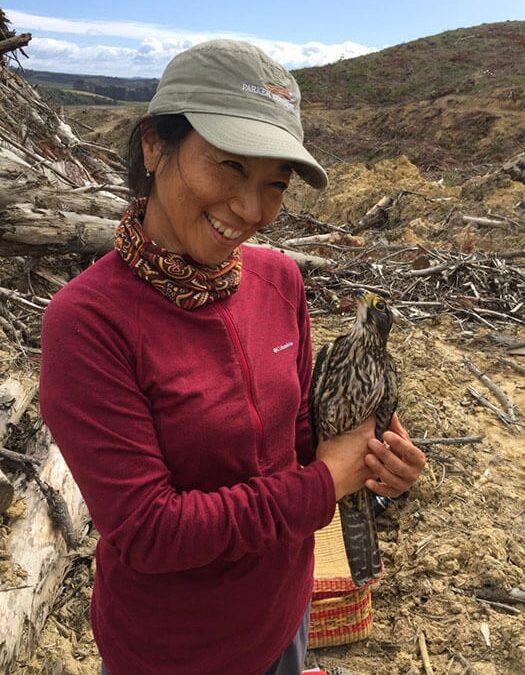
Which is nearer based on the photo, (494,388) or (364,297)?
(364,297)

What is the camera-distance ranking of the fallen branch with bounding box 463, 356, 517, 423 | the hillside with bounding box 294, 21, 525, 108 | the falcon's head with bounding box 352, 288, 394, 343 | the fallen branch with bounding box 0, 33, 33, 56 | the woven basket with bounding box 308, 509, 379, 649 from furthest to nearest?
the hillside with bounding box 294, 21, 525, 108 < the fallen branch with bounding box 0, 33, 33, 56 < the fallen branch with bounding box 463, 356, 517, 423 < the woven basket with bounding box 308, 509, 379, 649 < the falcon's head with bounding box 352, 288, 394, 343

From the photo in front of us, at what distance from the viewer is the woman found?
1.32 m

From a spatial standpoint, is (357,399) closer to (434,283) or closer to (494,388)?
(494,388)

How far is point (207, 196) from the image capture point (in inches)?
55.6

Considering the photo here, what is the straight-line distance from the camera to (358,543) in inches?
87.3

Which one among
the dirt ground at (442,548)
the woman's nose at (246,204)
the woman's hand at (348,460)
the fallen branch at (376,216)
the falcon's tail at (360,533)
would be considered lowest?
the dirt ground at (442,548)

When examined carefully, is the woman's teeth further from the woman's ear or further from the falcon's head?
the falcon's head

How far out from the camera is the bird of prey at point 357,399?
210 centimetres

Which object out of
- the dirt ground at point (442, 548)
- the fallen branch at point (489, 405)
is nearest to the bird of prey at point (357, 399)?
the dirt ground at point (442, 548)

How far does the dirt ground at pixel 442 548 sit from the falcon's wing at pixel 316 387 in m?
2.09

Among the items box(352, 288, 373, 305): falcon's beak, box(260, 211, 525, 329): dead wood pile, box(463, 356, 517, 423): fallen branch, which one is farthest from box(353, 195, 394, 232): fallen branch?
box(352, 288, 373, 305): falcon's beak

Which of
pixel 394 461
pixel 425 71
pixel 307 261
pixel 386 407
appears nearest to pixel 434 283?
pixel 307 261

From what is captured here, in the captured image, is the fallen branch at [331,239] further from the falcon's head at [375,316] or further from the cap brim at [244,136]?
the cap brim at [244,136]

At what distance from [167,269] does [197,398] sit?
34cm
